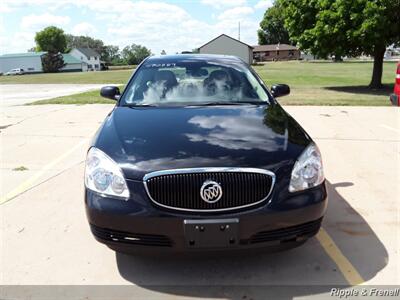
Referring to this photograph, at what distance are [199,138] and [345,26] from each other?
14.7 metres

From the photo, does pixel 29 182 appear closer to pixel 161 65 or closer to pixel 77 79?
pixel 161 65

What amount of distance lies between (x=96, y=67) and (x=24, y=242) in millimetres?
115803

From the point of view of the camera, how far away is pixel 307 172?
306cm

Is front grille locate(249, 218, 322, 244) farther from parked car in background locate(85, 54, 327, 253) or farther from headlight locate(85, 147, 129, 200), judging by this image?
headlight locate(85, 147, 129, 200)

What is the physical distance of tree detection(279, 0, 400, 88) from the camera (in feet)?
50.0

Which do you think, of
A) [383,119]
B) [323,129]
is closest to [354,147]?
[323,129]

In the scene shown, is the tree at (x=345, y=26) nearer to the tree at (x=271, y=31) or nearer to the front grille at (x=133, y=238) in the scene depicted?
the front grille at (x=133, y=238)

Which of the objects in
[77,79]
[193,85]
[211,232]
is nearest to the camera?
[211,232]

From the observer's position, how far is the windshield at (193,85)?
170 inches

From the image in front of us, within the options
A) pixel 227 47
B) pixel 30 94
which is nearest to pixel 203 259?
pixel 30 94

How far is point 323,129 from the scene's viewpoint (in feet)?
28.9

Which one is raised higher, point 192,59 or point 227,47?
point 192,59

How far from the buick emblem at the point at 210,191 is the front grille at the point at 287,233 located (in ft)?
1.21

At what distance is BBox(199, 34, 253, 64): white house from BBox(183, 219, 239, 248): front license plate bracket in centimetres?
8512
